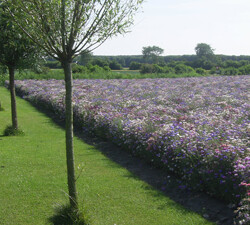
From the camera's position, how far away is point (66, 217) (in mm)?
4930

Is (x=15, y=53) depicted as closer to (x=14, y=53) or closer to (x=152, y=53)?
(x=14, y=53)

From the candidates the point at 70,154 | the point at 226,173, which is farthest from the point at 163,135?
the point at 70,154

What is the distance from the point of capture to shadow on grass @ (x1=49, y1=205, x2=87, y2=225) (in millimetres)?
4779

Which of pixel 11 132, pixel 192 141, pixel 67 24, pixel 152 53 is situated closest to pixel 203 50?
pixel 152 53

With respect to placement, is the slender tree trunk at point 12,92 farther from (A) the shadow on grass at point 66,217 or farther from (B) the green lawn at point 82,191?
(A) the shadow on grass at point 66,217

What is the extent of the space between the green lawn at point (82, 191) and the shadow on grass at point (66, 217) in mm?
117

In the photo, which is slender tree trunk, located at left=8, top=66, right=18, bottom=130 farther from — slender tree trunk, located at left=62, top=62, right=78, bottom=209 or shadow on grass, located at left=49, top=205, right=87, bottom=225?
slender tree trunk, located at left=62, top=62, right=78, bottom=209

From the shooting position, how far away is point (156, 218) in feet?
17.4

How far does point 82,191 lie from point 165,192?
176 centimetres

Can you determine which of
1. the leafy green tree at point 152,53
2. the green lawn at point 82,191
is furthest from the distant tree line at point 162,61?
the green lawn at point 82,191

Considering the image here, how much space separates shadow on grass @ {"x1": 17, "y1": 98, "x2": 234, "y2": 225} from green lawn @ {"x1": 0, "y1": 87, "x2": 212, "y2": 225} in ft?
0.52

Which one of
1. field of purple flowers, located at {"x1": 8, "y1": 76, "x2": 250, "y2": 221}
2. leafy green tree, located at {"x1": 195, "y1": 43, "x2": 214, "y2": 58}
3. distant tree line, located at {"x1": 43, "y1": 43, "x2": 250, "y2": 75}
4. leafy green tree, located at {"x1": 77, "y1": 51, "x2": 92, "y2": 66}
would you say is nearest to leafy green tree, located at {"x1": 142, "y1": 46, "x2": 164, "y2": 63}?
distant tree line, located at {"x1": 43, "y1": 43, "x2": 250, "y2": 75}

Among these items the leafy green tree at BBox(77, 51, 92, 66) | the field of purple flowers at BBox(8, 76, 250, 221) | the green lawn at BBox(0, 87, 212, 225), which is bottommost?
the green lawn at BBox(0, 87, 212, 225)

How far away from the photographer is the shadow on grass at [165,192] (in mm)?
5160
